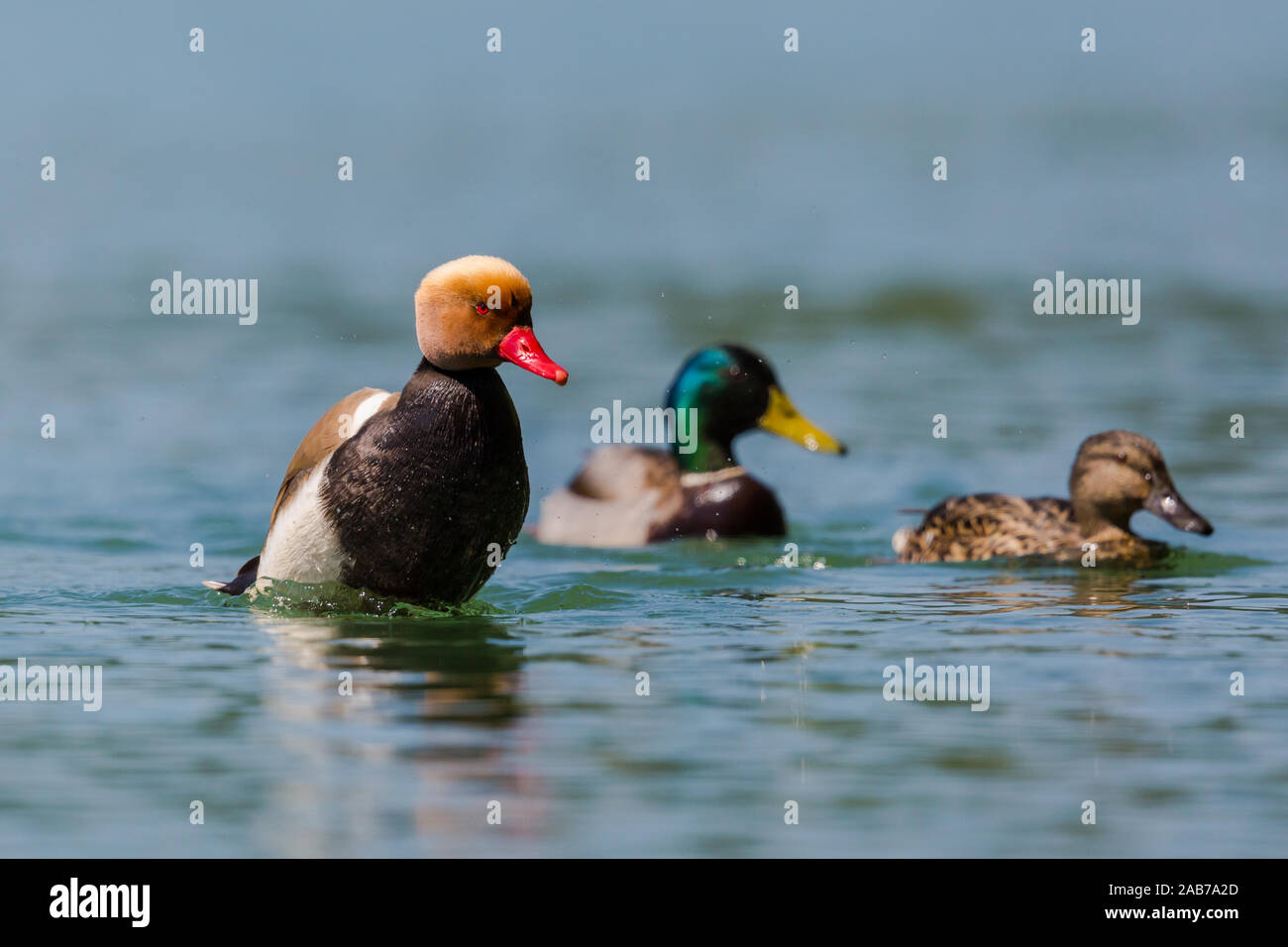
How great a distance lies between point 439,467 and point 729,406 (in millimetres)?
6015

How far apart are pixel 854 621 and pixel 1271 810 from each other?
358 centimetres

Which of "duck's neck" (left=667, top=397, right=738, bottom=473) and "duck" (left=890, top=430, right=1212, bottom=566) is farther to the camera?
"duck's neck" (left=667, top=397, right=738, bottom=473)

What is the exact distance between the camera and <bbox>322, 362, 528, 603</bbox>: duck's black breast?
8727 mm

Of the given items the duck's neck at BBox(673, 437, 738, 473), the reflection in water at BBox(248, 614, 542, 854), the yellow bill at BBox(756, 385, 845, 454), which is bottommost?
the reflection in water at BBox(248, 614, 542, 854)

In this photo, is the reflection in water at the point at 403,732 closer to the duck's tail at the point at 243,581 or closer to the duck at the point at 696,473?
the duck's tail at the point at 243,581

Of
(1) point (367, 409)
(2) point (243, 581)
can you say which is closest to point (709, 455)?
(2) point (243, 581)

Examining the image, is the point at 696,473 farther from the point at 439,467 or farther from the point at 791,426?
the point at 439,467

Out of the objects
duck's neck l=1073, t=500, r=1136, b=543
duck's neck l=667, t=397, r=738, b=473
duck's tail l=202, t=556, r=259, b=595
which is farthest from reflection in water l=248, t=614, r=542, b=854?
duck's neck l=667, t=397, r=738, b=473

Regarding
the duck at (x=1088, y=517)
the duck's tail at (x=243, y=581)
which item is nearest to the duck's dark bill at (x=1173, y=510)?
the duck at (x=1088, y=517)

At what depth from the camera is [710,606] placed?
10.1 m

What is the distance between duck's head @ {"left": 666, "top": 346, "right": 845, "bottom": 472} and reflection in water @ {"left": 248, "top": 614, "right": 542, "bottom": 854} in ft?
17.9

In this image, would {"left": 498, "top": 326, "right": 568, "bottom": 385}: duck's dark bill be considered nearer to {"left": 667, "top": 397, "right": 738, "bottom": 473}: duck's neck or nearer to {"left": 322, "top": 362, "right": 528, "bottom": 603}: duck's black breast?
{"left": 322, "top": 362, "right": 528, "bottom": 603}: duck's black breast

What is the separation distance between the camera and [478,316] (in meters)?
8.70

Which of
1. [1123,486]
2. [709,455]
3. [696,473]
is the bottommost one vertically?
[1123,486]
